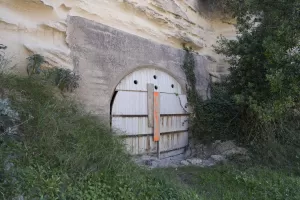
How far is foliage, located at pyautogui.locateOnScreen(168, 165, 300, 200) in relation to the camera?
4527mm

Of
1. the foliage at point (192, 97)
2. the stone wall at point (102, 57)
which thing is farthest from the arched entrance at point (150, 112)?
the stone wall at point (102, 57)

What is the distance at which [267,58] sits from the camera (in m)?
5.86

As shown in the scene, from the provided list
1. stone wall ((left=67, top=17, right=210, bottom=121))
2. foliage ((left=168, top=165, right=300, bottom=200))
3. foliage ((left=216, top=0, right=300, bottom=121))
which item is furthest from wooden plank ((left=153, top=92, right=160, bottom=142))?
foliage ((left=216, top=0, right=300, bottom=121))

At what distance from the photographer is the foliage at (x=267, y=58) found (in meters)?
5.51

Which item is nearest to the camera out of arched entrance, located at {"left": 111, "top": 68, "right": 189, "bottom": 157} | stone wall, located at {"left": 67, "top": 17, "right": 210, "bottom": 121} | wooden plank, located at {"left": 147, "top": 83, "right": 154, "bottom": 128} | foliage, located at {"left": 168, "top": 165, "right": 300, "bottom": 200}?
foliage, located at {"left": 168, "top": 165, "right": 300, "bottom": 200}

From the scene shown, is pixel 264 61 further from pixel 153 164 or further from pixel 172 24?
pixel 153 164

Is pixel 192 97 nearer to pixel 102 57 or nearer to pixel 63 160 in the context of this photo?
pixel 102 57

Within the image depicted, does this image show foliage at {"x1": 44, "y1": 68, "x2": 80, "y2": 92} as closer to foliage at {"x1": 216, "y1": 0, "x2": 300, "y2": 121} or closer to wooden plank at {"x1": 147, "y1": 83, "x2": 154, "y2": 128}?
wooden plank at {"x1": 147, "y1": 83, "x2": 154, "y2": 128}

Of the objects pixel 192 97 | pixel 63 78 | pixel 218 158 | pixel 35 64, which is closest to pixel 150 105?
pixel 192 97

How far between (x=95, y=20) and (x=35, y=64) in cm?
186

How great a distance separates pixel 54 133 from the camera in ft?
12.2

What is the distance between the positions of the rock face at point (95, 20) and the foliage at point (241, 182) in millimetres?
3240

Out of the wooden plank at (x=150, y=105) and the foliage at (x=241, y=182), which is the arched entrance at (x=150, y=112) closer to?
the wooden plank at (x=150, y=105)

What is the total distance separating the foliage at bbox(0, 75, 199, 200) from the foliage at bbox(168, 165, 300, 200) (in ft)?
2.78
